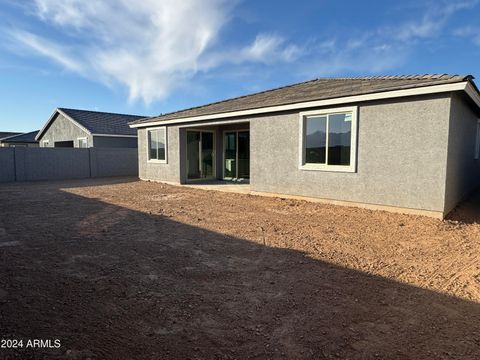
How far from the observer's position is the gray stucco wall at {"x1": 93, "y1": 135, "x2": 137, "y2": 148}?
2077 centimetres

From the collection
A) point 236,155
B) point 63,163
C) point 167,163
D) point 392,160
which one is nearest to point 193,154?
point 167,163

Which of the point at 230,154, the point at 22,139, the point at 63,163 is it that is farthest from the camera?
the point at 22,139

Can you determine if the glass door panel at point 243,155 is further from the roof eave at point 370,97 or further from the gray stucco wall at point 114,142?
the gray stucco wall at point 114,142

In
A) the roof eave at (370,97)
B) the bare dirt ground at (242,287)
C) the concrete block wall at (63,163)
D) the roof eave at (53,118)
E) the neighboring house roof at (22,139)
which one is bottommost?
the bare dirt ground at (242,287)

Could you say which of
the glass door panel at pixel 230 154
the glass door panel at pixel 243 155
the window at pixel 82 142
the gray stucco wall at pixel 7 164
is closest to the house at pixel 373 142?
the glass door panel at pixel 243 155

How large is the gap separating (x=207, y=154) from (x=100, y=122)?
487 inches

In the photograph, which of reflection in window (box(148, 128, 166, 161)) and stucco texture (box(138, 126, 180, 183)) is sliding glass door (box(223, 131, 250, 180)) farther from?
reflection in window (box(148, 128, 166, 161))

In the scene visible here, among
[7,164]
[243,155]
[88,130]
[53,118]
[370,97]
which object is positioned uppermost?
[53,118]

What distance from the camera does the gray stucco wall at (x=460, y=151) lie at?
7.10 metres

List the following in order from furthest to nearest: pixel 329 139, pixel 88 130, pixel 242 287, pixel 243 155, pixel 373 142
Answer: pixel 88 130
pixel 243 155
pixel 329 139
pixel 373 142
pixel 242 287

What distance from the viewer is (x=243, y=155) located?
14156mm

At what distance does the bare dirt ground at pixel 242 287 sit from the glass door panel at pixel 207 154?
8.26 m

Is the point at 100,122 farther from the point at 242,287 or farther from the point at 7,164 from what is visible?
Answer: the point at 242,287

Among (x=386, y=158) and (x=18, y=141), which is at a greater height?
(x=18, y=141)
